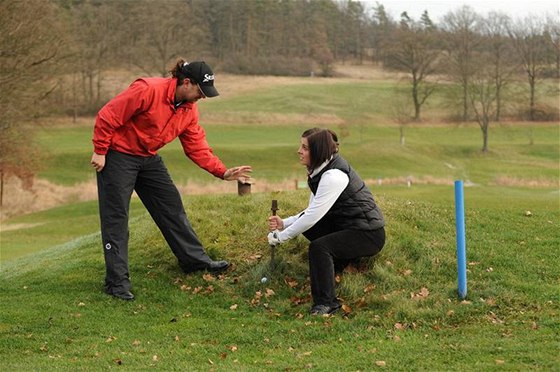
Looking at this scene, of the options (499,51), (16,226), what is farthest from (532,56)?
(16,226)

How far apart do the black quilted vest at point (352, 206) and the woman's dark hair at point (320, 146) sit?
0.12 metres

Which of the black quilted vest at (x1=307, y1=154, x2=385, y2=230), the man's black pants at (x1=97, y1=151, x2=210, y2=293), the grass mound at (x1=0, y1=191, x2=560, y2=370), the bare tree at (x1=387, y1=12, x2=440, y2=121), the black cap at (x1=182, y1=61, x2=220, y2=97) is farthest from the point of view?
the bare tree at (x1=387, y1=12, x2=440, y2=121)

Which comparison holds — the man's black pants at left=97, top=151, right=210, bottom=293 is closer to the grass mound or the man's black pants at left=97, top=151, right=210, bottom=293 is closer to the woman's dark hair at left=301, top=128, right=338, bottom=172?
the grass mound

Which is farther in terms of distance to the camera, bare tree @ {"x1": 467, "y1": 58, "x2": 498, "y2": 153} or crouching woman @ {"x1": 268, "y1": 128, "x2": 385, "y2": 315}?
bare tree @ {"x1": 467, "y1": 58, "x2": 498, "y2": 153}

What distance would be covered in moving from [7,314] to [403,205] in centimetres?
576

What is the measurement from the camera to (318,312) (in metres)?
7.78

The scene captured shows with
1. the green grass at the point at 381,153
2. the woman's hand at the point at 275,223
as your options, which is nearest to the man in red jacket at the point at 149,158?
the woman's hand at the point at 275,223

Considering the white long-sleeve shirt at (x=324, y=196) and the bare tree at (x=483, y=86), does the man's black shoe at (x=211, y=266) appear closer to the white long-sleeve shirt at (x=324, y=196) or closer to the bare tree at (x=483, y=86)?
the white long-sleeve shirt at (x=324, y=196)

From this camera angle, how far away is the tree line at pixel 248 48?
115ft

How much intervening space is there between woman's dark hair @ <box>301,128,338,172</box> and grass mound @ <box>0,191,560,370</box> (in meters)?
1.44

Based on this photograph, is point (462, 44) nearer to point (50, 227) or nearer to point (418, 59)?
point (418, 59)

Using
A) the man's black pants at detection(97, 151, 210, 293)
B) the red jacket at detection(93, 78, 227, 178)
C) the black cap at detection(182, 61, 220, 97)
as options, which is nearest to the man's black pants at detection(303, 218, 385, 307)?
the man's black pants at detection(97, 151, 210, 293)

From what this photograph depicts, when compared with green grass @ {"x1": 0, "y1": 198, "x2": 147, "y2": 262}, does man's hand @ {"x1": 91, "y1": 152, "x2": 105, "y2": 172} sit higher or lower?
higher

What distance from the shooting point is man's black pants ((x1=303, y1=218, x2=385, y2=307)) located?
7.85 metres
